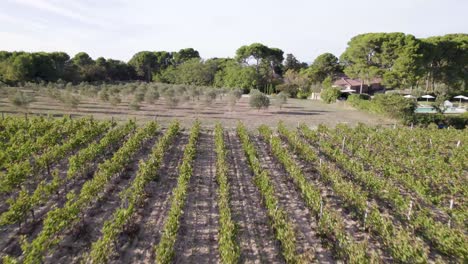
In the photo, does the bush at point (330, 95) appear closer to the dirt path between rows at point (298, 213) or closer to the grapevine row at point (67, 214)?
the dirt path between rows at point (298, 213)

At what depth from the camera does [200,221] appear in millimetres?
9977

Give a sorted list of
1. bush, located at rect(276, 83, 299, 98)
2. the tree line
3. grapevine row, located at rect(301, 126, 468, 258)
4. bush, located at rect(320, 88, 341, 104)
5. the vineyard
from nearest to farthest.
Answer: grapevine row, located at rect(301, 126, 468, 258) < the vineyard < the tree line < bush, located at rect(320, 88, 341, 104) < bush, located at rect(276, 83, 299, 98)

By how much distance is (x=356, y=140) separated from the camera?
1959cm

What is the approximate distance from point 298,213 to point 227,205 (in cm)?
293

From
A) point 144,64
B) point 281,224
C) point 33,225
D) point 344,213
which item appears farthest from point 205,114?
point 144,64

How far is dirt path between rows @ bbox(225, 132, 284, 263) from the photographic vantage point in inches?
328

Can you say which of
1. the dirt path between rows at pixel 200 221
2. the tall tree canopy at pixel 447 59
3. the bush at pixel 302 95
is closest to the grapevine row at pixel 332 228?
the dirt path between rows at pixel 200 221

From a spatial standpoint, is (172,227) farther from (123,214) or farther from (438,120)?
(438,120)

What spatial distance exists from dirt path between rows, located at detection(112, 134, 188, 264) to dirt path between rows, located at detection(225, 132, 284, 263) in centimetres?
260

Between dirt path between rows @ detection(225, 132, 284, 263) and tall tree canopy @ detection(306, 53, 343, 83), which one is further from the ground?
tall tree canopy @ detection(306, 53, 343, 83)

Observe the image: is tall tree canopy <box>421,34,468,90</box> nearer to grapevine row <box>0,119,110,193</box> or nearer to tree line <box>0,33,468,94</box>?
tree line <box>0,33,468,94</box>

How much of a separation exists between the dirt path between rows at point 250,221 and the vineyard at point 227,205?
41mm

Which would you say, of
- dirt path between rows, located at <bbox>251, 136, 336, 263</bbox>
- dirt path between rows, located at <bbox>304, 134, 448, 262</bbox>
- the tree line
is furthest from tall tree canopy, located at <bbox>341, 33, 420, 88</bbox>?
dirt path between rows, located at <bbox>251, 136, 336, 263</bbox>

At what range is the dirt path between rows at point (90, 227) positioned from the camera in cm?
805
